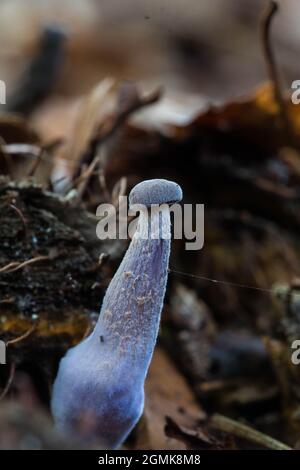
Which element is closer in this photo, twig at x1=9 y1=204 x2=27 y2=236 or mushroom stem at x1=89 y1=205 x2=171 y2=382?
mushroom stem at x1=89 y1=205 x2=171 y2=382

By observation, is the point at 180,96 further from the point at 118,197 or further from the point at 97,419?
the point at 97,419

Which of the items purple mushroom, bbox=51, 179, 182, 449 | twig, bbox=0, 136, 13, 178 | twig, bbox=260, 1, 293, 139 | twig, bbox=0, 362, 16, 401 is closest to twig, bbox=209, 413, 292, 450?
purple mushroom, bbox=51, 179, 182, 449

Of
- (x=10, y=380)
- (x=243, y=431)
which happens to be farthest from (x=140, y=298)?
(x=243, y=431)

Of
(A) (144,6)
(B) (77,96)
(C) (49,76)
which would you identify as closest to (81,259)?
(C) (49,76)

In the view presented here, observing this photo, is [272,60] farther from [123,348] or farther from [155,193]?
[123,348]

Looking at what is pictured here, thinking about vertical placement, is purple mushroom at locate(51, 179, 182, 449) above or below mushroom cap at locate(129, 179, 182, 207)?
below

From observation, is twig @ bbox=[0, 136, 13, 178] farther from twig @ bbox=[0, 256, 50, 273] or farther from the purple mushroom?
the purple mushroom
